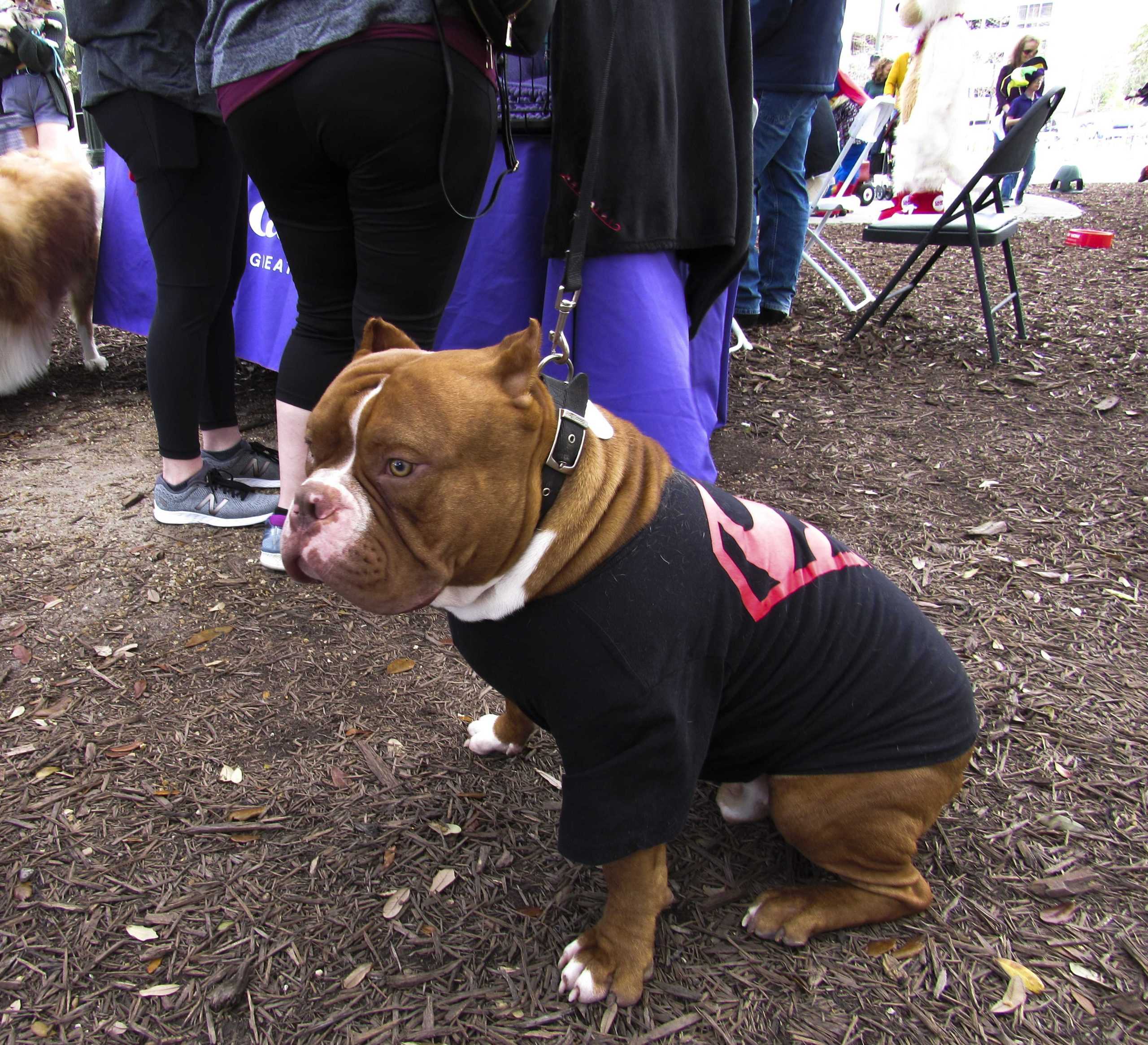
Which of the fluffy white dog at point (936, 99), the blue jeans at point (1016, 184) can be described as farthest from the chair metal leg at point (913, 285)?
the blue jeans at point (1016, 184)

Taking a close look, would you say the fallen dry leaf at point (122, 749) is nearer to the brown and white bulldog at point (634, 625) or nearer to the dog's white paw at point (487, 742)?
the dog's white paw at point (487, 742)

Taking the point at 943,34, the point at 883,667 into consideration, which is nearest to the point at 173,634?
the point at 883,667

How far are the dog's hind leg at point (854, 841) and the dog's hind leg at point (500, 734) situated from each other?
72cm

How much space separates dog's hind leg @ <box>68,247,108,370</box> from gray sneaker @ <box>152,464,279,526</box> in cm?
210

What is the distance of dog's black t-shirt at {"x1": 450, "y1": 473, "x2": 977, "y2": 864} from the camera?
1511 mm

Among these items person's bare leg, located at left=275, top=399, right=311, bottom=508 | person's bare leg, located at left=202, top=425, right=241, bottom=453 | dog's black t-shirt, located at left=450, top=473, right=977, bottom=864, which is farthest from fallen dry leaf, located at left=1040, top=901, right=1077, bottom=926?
person's bare leg, located at left=202, top=425, right=241, bottom=453

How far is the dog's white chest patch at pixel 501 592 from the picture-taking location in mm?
1516

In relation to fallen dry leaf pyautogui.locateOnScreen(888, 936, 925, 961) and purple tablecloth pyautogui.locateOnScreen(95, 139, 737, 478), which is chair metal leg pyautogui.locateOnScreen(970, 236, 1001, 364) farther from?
fallen dry leaf pyautogui.locateOnScreen(888, 936, 925, 961)

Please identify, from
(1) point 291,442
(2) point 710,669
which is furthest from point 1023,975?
(1) point 291,442

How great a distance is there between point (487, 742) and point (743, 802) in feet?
2.33

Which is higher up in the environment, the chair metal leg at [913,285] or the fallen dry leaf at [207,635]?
the chair metal leg at [913,285]

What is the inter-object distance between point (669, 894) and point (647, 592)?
0.74m

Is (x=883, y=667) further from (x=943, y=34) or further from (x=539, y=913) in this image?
(x=943, y=34)

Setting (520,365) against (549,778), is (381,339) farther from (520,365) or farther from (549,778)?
(549,778)
